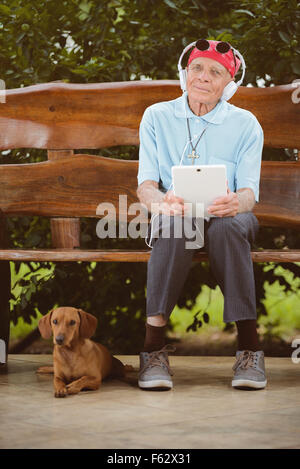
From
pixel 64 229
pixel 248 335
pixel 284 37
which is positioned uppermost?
pixel 284 37

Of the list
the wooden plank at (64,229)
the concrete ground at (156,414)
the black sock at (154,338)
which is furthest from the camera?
the wooden plank at (64,229)

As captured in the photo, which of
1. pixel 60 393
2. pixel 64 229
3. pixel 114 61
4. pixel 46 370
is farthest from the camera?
pixel 114 61

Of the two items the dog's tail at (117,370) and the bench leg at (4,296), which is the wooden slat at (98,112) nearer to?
the bench leg at (4,296)

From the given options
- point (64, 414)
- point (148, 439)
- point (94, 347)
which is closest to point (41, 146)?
point (94, 347)

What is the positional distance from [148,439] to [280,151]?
263 cm

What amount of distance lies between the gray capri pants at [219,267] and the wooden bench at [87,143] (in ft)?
2.88

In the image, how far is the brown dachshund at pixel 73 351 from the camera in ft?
11.6

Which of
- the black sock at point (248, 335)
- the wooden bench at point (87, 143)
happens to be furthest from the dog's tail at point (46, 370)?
the black sock at point (248, 335)

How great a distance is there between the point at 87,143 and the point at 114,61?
59 cm

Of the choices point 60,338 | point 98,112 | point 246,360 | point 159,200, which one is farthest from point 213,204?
point 98,112

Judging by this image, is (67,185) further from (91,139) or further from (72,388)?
(72,388)

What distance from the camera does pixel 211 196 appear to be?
3.47 metres

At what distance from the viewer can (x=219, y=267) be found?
11.5 feet

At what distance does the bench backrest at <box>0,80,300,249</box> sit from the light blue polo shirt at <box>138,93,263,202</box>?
1.76 ft
